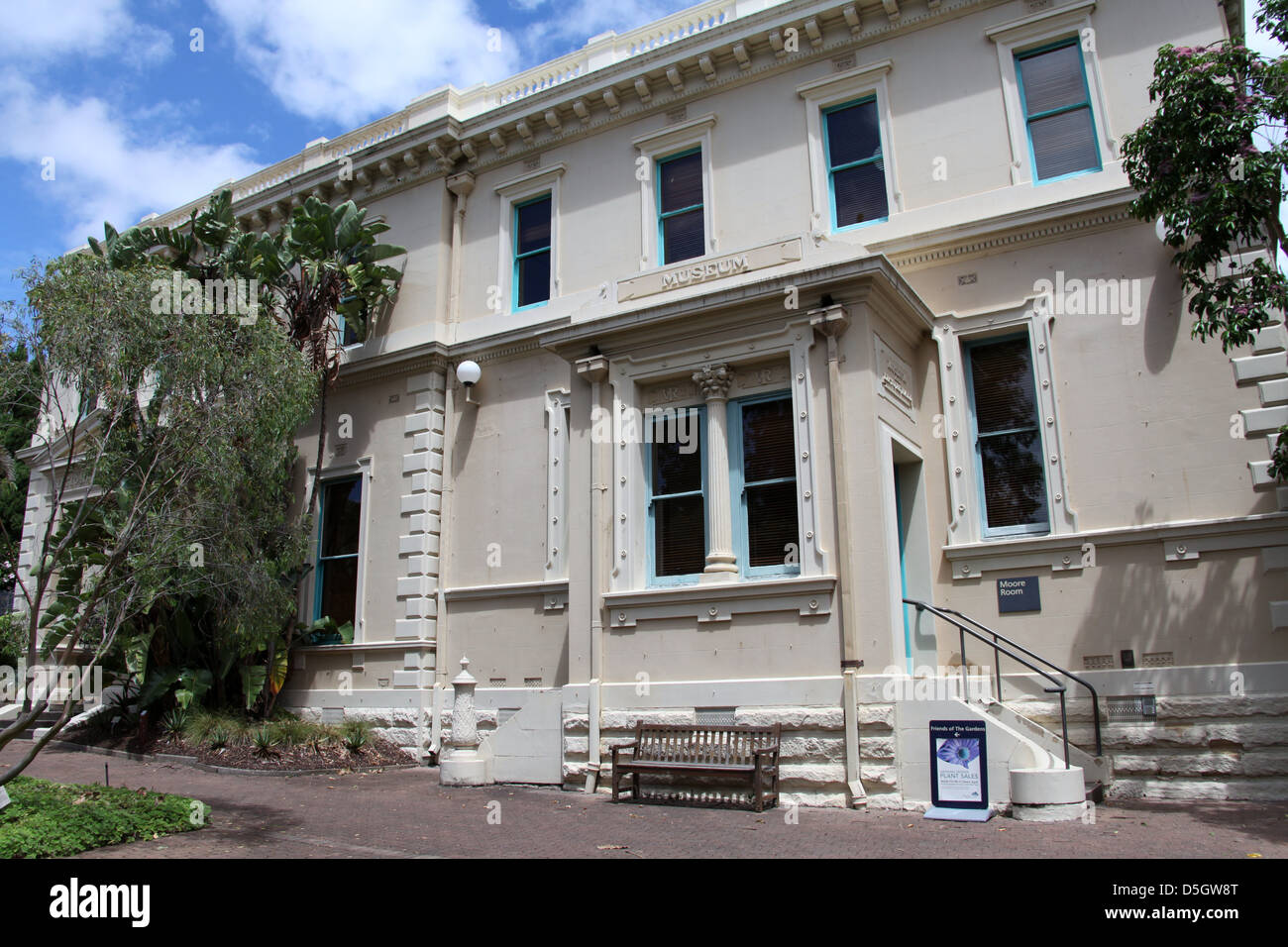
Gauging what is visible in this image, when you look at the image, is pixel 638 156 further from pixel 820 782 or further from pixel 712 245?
pixel 820 782

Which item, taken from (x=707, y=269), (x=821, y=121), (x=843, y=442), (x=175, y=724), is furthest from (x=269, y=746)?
(x=821, y=121)

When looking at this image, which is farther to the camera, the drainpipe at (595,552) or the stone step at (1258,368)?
the drainpipe at (595,552)

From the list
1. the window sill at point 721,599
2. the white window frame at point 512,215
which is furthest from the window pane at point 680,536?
the white window frame at point 512,215

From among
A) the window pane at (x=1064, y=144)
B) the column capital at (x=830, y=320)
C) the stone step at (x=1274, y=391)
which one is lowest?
the stone step at (x=1274, y=391)

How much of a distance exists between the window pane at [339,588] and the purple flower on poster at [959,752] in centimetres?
1128

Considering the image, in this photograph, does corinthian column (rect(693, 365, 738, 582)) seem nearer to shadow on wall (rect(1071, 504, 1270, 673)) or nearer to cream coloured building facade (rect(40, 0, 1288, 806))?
cream coloured building facade (rect(40, 0, 1288, 806))

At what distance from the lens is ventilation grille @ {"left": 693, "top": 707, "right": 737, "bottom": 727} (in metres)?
11.7

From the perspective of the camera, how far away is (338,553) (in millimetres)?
18156

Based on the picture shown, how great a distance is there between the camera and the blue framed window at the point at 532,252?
17906 millimetres

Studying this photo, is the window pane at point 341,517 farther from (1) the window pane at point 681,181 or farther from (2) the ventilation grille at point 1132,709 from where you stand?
(2) the ventilation grille at point 1132,709

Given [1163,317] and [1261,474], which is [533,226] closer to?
[1163,317]

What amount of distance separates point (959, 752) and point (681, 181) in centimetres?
1083

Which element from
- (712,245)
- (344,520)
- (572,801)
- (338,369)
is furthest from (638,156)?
(572,801)

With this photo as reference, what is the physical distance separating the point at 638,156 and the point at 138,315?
9.57 m
